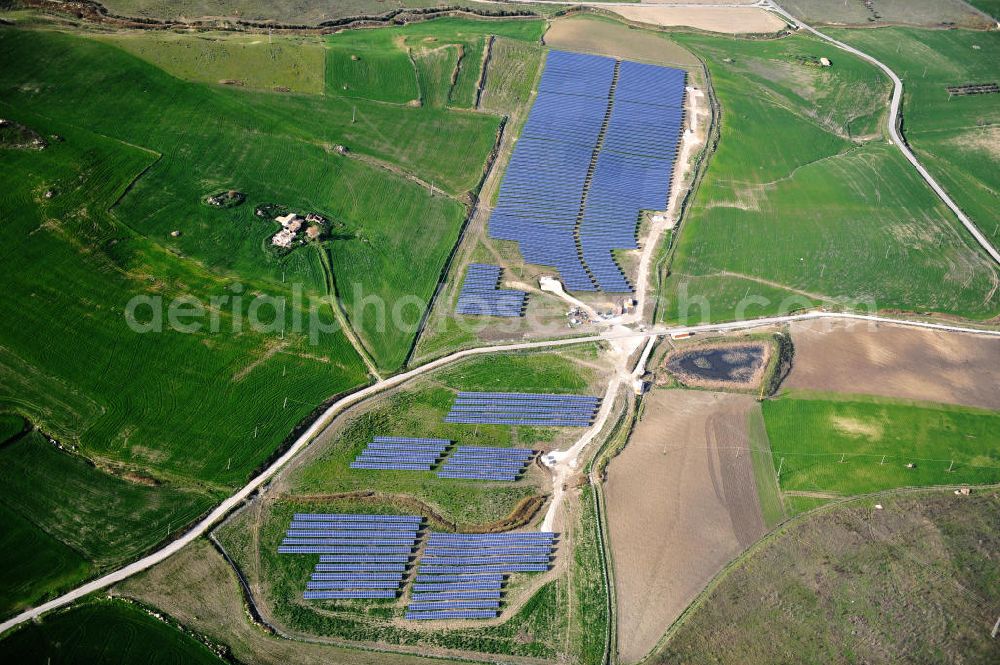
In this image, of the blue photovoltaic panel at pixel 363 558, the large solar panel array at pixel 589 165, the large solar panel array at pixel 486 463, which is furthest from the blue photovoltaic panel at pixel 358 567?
the large solar panel array at pixel 589 165

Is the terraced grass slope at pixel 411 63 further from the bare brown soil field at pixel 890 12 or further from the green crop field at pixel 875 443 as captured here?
the green crop field at pixel 875 443

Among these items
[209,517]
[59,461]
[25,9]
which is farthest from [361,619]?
[25,9]

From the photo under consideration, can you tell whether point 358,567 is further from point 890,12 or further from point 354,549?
point 890,12

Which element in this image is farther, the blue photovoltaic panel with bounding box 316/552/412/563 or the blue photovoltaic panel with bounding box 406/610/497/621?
the blue photovoltaic panel with bounding box 316/552/412/563

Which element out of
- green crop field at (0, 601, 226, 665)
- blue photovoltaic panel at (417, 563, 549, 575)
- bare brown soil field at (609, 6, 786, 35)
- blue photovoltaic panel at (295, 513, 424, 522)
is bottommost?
green crop field at (0, 601, 226, 665)

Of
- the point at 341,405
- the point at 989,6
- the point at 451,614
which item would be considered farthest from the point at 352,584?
the point at 989,6

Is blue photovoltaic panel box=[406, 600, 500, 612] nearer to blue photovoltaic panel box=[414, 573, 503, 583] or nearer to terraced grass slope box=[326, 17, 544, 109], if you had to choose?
blue photovoltaic panel box=[414, 573, 503, 583]

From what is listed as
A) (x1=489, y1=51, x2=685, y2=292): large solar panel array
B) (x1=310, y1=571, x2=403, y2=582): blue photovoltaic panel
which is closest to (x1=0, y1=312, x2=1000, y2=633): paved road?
(x1=489, y1=51, x2=685, y2=292): large solar panel array

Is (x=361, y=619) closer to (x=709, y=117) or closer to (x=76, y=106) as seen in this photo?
(x=76, y=106)
